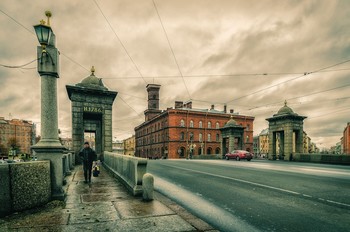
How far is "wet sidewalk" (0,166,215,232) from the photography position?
4041 mm

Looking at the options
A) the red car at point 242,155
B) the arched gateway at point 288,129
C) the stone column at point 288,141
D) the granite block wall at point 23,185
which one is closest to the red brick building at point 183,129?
the red car at point 242,155

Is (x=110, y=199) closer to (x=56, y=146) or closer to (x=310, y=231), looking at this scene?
(x=56, y=146)

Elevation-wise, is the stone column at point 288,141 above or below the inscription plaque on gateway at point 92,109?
below

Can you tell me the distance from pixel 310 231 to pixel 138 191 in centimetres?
426

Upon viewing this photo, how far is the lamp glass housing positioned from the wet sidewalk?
426 cm

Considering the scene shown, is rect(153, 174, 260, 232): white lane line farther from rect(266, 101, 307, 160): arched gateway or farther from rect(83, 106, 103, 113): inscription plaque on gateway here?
rect(266, 101, 307, 160): arched gateway

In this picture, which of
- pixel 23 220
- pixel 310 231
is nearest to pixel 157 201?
pixel 23 220

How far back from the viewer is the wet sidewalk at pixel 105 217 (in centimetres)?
404

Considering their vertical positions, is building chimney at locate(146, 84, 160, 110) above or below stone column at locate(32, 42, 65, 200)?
above

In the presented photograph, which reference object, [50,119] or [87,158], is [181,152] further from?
[50,119]

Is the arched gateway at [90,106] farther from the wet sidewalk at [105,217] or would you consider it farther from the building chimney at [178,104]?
the building chimney at [178,104]

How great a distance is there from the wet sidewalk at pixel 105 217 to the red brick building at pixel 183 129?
42327 mm

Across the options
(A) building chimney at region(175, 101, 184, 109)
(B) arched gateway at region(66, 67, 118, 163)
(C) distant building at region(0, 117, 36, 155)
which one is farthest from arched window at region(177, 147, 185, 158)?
(C) distant building at region(0, 117, 36, 155)

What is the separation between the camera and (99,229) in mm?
3949
